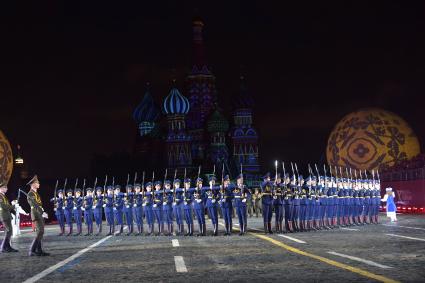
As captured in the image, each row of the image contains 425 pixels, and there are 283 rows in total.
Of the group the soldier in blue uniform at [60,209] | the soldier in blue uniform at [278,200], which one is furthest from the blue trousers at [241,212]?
the soldier in blue uniform at [60,209]

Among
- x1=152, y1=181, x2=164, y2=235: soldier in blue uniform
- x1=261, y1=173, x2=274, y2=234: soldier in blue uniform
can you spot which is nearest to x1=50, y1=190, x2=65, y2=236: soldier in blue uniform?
x1=152, y1=181, x2=164, y2=235: soldier in blue uniform

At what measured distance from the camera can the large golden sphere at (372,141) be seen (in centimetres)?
5897

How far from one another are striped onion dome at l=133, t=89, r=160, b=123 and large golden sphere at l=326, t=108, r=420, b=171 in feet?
295

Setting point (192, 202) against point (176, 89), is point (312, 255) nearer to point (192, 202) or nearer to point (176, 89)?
point (192, 202)

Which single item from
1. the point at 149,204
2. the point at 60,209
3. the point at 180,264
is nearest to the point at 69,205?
the point at 60,209

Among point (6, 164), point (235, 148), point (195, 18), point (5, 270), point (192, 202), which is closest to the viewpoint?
point (5, 270)

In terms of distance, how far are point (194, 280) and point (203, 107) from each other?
460ft

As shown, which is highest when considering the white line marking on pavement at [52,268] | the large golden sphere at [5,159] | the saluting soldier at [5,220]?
the large golden sphere at [5,159]

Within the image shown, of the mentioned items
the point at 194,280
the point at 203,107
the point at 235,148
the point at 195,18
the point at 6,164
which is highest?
the point at 195,18

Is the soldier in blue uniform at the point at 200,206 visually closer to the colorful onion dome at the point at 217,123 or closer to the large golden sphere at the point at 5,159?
the large golden sphere at the point at 5,159

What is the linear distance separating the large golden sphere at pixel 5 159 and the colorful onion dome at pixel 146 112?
88742 millimetres

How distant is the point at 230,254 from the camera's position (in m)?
15.2

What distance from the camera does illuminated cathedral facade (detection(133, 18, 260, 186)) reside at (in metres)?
138

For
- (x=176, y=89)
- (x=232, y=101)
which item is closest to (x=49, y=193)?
(x=176, y=89)
